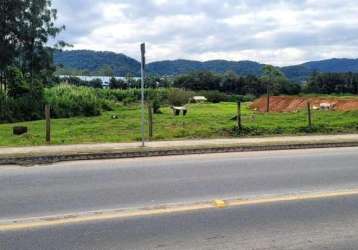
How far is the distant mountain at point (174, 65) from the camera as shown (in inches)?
5581

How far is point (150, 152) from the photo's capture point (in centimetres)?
1395

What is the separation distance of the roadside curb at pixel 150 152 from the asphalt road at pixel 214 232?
6130 mm

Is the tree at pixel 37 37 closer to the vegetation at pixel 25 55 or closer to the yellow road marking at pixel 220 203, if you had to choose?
the vegetation at pixel 25 55

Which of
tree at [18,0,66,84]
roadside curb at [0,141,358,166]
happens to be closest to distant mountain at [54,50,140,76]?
tree at [18,0,66,84]

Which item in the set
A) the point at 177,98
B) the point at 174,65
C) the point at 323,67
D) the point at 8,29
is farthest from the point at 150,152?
the point at 323,67

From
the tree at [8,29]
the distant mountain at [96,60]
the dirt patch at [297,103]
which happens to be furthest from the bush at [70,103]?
the distant mountain at [96,60]

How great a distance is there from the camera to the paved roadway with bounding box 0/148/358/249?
6062mm

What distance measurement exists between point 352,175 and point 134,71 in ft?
421

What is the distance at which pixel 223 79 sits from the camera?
4719 inches

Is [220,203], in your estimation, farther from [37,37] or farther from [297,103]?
[297,103]

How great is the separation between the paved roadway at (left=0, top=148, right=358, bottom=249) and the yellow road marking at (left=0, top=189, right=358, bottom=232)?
0.19 meters

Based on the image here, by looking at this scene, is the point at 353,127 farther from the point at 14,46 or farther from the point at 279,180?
the point at 14,46

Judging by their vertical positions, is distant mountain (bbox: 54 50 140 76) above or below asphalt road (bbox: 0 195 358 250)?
above

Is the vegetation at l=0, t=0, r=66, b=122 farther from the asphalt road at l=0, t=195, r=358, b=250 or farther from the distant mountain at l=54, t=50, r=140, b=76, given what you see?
the distant mountain at l=54, t=50, r=140, b=76
